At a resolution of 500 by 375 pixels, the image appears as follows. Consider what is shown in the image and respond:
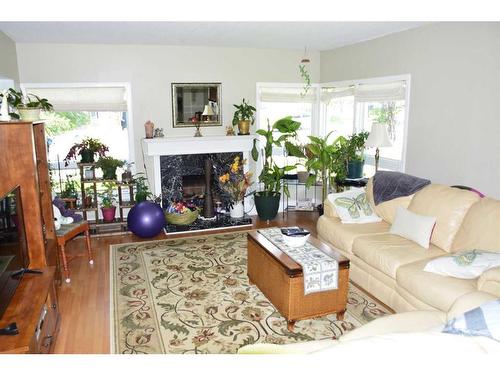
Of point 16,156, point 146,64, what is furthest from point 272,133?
point 16,156

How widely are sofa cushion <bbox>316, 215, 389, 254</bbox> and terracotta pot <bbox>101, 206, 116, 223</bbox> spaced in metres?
2.93

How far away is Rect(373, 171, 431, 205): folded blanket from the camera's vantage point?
412cm

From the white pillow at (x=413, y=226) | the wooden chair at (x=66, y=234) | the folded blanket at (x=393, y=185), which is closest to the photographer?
the white pillow at (x=413, y=226)

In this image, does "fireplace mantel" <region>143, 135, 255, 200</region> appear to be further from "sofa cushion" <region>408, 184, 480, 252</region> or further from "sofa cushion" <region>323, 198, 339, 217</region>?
"sofa cushion" <region>408, 184, 480, 252</region>

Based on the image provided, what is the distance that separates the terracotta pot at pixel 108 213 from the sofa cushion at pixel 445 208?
3937 millimetres

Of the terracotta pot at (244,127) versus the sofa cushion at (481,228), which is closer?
the sofa cushion at (481,228)

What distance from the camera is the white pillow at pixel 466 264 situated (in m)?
2.79

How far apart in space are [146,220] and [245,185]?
1602mm

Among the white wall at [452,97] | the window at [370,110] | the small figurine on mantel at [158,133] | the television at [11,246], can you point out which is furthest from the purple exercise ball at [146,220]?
the white wall at [452,97]

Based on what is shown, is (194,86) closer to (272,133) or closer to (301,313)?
(272,133)

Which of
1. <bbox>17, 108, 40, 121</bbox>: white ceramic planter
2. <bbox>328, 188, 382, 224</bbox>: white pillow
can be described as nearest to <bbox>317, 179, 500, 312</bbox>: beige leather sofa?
<bbox>328, 188, 382, 224</bbox>: white pillow

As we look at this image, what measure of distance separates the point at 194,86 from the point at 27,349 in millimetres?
4560

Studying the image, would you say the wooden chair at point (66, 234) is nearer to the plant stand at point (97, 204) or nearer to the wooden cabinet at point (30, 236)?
the wooden cabinet at point (30, 236)

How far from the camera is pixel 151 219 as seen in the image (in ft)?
17.0
